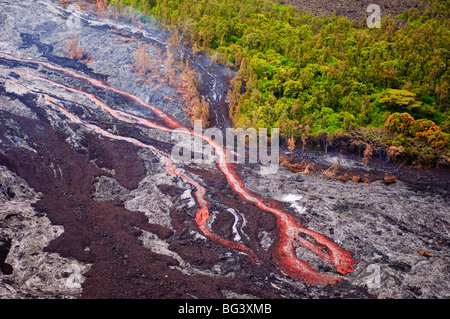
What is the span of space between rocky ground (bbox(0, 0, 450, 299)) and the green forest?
3.03 metres

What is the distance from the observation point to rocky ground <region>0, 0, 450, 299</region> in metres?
17.9

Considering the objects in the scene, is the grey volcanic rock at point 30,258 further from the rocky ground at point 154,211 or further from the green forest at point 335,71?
the green forest at point 335,71

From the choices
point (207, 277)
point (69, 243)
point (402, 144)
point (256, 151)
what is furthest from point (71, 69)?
point (402, 144)

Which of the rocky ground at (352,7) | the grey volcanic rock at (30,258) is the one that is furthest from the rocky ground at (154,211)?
the rocky ground at (352,7)

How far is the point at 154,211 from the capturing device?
2472 cm

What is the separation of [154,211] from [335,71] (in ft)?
89.8

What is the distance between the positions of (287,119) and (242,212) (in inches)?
546

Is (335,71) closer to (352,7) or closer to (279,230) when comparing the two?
(279,230)

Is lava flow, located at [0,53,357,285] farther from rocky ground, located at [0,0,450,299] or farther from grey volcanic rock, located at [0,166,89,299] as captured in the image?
grey volcanic rock, located at [0,166,89,299]

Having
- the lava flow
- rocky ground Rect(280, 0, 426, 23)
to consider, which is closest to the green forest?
rocky ground Rect(280, 0, 426, 23)

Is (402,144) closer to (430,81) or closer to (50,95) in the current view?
(430,81)

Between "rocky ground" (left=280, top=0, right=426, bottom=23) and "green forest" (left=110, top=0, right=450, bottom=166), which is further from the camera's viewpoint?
"rocky ground" (left=280, top=0, right=426, bottom=23)

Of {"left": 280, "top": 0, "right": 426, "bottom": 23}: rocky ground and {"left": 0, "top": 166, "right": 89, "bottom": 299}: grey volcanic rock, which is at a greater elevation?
{"left": 280, "top": 0, "right": 426, "bottom": 23}: rocky ground

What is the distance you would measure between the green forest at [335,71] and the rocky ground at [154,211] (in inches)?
119
